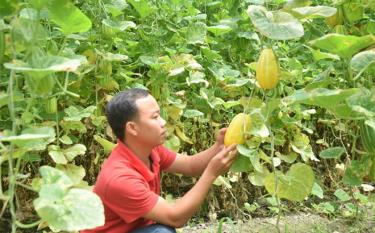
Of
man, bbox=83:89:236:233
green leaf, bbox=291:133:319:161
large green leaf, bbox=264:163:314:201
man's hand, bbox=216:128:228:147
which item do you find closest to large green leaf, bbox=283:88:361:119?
large green leaf, bbox=264:163:314:201

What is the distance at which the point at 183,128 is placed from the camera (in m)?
2.94

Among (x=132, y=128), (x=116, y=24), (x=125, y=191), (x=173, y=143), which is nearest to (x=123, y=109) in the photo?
(x=132, y=128)

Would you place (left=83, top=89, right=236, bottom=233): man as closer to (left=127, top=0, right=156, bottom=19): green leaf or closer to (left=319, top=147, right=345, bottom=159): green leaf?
(left=319, top=147, right=345, bottom=159): green leaf

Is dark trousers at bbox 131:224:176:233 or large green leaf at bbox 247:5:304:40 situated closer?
large green leaf at bbox 247:5:304:40

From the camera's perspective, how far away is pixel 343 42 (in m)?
1.29

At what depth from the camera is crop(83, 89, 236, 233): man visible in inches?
74.6

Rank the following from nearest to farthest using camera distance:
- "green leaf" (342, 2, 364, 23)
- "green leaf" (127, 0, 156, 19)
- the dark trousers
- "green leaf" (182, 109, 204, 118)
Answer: "green leaf" (342, 2, 364, 23), the dark trousers, "green leaf" (127, 0, 156, 19), "green leaf" (182, 109, 204, 118)

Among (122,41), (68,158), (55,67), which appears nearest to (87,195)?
(55,67)

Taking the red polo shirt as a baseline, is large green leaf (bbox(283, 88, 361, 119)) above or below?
above

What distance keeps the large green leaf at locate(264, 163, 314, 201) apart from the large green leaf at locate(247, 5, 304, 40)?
50 centimetres

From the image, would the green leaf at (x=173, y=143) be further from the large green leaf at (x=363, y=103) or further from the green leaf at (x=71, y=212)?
the green leaf at (x=71, y=212)

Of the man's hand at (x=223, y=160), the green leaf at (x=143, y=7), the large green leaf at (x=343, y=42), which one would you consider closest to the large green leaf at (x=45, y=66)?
the large green leaf at (x=343, y=42)

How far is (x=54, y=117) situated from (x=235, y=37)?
1.02 m

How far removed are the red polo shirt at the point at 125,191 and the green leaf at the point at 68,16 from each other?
68cm
